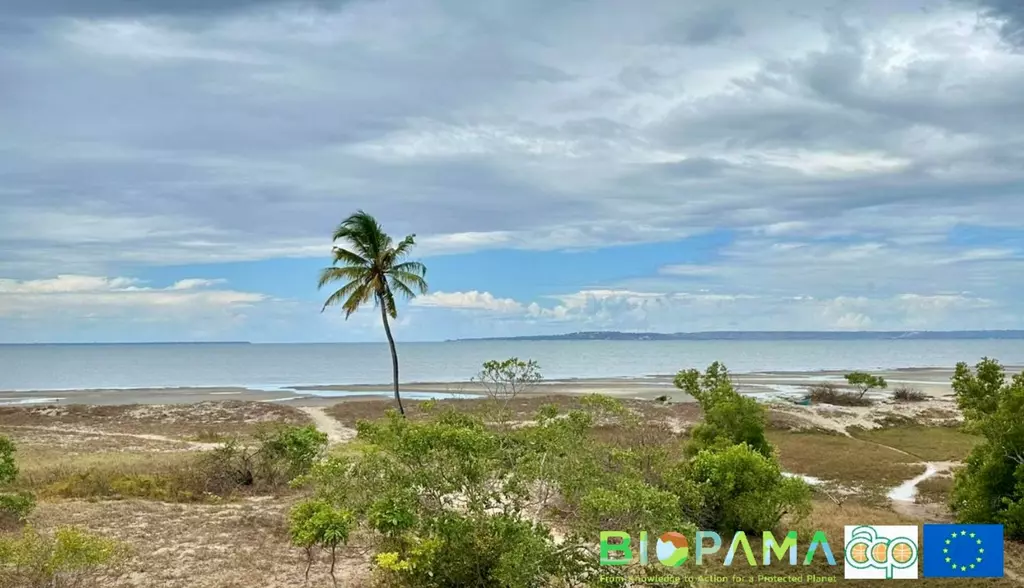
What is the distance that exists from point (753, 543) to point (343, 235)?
76.5ft

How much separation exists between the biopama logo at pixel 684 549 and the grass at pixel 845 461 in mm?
11050

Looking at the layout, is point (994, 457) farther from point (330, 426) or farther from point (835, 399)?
point (835, 399)

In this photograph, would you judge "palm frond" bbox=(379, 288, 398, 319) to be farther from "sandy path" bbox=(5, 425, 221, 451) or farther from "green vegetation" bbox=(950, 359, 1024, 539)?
"green vegetation" bbox=(950, 359, 1024, 539)

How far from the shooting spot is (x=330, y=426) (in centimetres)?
4434

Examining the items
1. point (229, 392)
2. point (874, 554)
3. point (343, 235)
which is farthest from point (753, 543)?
point (229, 392)

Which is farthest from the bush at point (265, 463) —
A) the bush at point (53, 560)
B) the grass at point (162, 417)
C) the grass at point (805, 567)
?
the grass at point (162, 417)

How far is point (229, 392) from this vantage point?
78750mm

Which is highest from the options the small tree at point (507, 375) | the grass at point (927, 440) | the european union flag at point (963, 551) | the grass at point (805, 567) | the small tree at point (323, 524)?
the small tree at point (507, 375)

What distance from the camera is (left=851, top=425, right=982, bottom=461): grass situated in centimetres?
3397

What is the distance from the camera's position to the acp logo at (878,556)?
43.0 feet

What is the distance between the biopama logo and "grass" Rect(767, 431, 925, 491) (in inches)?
435

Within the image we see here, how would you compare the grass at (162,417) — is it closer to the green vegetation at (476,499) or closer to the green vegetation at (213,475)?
the green vegetation at (213,475)

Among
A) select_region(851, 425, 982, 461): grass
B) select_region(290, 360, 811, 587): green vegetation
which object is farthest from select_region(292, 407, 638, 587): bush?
select_region(851, 425, 982, 461): grass

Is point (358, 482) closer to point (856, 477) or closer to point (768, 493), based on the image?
point (768, 493)
